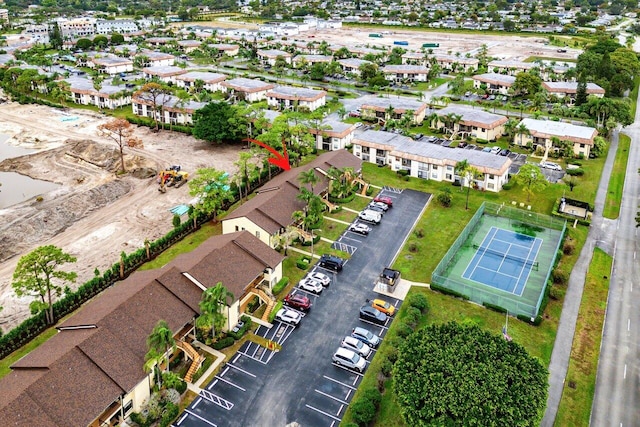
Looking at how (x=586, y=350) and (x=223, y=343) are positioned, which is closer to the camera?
(x=223, y=343)

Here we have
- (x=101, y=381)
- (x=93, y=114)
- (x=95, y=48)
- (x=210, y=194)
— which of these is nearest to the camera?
(x=101, y=381)

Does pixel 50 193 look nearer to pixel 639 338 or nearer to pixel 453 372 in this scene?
pixel 453 372

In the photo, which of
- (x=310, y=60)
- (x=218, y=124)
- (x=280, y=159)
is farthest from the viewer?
(x=310, y=60)

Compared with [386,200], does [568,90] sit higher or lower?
higher

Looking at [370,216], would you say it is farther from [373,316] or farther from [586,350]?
[586,350]

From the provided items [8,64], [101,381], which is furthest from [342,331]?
[8,64]

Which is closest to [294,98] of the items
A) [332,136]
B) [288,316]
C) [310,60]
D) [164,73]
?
[332,136]
